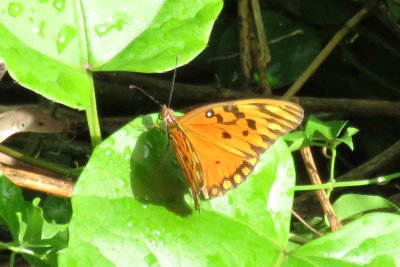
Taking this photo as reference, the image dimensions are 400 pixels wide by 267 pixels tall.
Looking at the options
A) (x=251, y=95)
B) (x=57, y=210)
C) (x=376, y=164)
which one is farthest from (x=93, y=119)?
(x=376, y=164)

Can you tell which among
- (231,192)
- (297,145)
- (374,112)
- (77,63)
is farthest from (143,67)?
(374,112)

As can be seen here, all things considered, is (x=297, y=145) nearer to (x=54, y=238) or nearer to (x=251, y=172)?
(x=251, y=172)

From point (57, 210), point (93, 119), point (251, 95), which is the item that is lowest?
point (57, 210)

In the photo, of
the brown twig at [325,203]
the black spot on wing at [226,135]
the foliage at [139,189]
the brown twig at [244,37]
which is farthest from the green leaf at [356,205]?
the brown twig at [244,37]

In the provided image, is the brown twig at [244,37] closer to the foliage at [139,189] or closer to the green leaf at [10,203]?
the foliage at [139,189]

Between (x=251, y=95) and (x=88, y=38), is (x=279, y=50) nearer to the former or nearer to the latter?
(x=251, y=95)

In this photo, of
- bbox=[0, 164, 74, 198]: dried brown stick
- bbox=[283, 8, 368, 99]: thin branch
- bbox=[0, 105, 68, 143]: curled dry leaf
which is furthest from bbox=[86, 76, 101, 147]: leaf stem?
bbox=[283, 8, 368, 99]: thin branch
